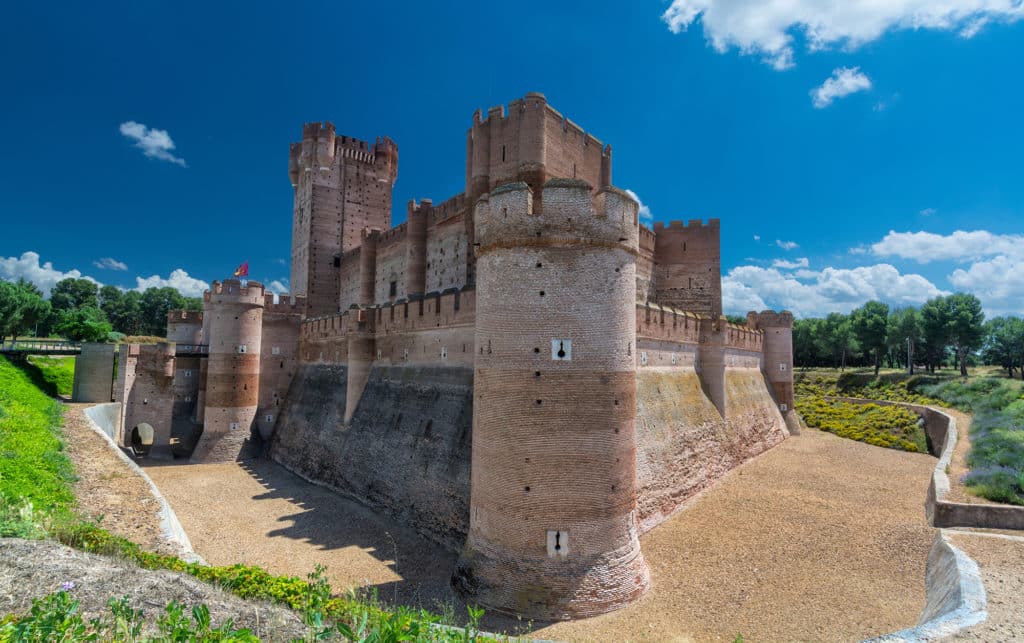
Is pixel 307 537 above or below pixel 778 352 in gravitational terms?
below

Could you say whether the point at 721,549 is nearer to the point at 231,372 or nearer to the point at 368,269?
the point at 231,372

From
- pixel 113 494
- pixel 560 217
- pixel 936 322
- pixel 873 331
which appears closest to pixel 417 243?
pixel 560 217

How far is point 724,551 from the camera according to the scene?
12773 millimetres

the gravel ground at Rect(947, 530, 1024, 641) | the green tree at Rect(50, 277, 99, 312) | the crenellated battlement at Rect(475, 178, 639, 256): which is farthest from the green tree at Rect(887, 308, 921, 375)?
the green tree at Rect(50, 277, 99, 312)

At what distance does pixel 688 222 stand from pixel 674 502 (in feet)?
57.3

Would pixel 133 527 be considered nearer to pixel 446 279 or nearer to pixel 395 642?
pixel 395 642

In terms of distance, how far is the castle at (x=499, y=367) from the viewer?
10742 mm

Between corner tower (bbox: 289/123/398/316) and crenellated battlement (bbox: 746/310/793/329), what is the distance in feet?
81.6

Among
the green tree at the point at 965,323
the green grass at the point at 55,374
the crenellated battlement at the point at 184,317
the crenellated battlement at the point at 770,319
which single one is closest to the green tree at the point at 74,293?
the green grass at the point at 55,374

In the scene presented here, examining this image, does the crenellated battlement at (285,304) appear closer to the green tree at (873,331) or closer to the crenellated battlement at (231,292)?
the crenellated battlement at (231,292)

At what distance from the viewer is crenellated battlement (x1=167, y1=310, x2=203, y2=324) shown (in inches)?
1298

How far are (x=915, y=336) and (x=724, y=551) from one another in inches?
1890

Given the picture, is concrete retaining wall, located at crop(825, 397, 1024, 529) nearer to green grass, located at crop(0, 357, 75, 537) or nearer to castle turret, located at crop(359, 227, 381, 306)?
green grass, located at crop(0, 357, 75, 537)

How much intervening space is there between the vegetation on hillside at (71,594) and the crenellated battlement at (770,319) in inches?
1018
